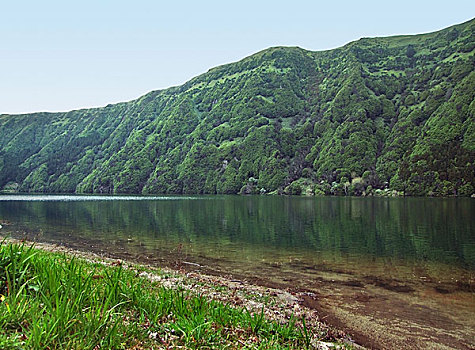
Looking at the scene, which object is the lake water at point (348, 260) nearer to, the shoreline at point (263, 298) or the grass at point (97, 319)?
the shoreline at point (263, 298)

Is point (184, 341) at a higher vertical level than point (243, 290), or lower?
higher

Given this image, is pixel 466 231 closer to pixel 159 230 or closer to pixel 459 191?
pixel 159 230

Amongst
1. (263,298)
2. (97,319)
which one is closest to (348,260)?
(263,298)

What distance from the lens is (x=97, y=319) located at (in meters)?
7.83

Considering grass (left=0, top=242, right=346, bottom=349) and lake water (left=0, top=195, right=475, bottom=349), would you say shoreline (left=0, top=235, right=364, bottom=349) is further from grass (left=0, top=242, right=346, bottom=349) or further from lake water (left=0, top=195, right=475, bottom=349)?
grass (left=0, top=242, right=346, bottom=349)

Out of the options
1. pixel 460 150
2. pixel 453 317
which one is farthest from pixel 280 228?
pixel 460 150

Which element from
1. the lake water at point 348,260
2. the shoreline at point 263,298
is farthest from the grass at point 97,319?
the lake water at point 348,260

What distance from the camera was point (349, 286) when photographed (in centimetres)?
2386

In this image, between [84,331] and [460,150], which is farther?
[460,150]

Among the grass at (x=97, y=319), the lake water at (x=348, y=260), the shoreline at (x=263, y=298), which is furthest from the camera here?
the lake water at (x=348, y=260)

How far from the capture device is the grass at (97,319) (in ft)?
24.0

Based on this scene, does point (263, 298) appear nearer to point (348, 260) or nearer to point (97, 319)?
point (97, 319)

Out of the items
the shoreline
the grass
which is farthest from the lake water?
the grass

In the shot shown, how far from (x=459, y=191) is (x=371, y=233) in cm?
13523
